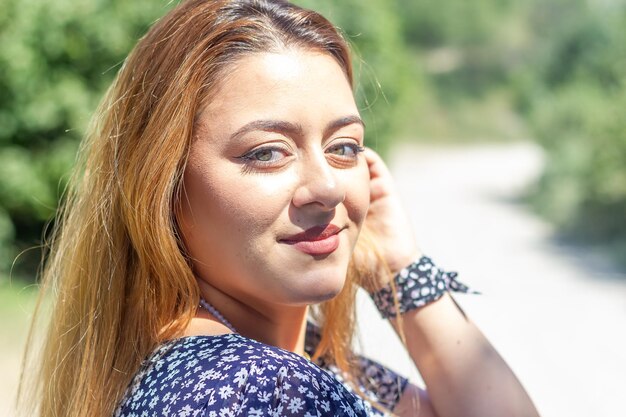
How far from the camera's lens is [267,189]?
52.9 inches

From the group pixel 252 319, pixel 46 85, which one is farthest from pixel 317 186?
pixel 46 85

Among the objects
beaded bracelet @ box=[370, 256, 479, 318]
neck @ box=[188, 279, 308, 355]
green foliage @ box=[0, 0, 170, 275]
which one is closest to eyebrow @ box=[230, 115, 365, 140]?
neck @ box=[188, 279, 308, 355]

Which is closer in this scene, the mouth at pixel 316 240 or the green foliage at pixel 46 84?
the mouth at pixel 316 240

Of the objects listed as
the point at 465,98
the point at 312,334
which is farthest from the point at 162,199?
the point at 465,98

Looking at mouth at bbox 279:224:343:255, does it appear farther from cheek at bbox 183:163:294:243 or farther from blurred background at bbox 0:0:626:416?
blurred background at bbox 0:0:626:416

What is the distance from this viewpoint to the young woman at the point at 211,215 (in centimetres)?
133

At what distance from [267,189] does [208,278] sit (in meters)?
0.20

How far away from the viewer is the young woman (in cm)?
133

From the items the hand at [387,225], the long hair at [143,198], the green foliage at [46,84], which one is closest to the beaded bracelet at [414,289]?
the hand at [387,225]

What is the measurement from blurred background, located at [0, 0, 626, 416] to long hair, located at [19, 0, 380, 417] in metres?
0.39

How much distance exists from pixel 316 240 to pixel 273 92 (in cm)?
24

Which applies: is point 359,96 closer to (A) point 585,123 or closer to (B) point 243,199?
(B) point 243,199

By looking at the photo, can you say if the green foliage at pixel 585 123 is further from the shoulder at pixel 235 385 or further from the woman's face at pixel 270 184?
the shoulder at pixel 235 385

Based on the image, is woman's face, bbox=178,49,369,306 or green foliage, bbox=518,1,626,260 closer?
woman's face, bbox=178,49,369,306
